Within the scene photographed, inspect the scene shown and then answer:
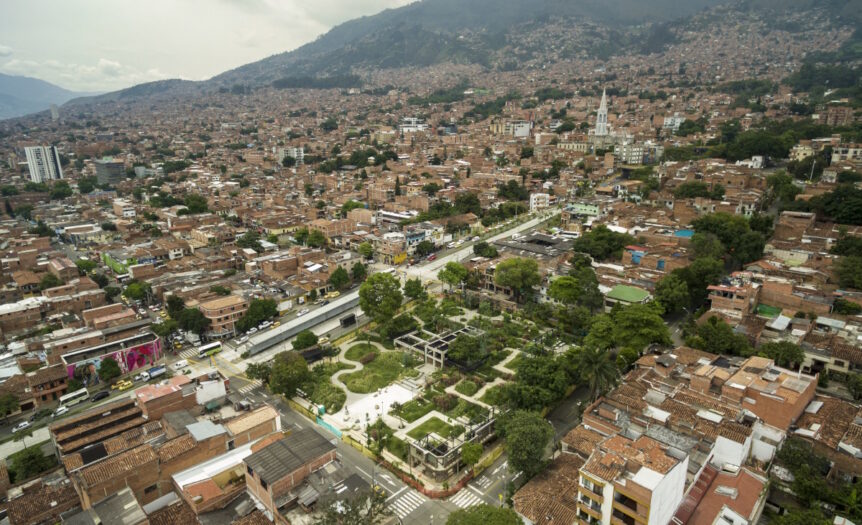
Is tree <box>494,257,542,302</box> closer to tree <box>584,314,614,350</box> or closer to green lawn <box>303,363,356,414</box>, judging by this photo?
tree <box>584,314,614,350</box>

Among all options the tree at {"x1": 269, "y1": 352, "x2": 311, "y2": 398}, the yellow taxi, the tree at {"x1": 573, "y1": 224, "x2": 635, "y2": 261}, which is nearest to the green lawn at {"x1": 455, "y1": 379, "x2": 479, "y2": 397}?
the tree at {"x1": 269, "y1": 352, "x2": 311, "y2": 398}

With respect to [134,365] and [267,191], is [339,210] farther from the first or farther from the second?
[134,365]

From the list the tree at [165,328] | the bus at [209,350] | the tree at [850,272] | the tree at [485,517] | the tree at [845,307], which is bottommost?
the bus at [209,350]

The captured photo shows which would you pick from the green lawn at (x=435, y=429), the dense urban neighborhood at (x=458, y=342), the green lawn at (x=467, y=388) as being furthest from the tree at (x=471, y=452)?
the green lawn at (x=467, y=388)

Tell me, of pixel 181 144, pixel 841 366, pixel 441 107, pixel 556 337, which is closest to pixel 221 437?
pixel 556 337

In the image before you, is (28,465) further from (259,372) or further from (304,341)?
(304,341)

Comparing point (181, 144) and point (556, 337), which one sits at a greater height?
point (181, 144)

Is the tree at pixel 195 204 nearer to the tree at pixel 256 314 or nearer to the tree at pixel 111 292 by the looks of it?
the tree at pixel 111 292
